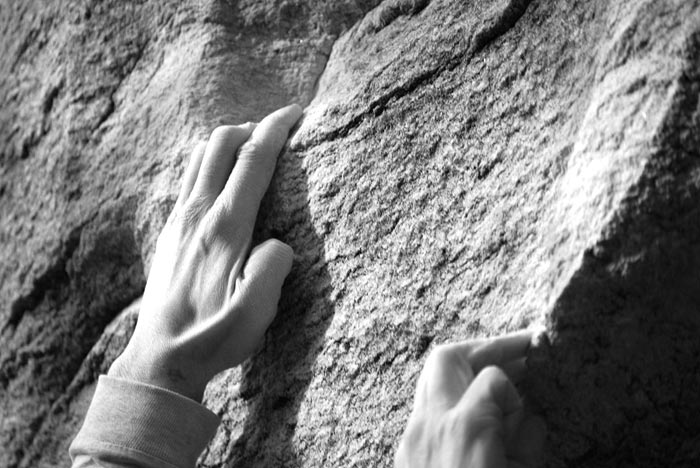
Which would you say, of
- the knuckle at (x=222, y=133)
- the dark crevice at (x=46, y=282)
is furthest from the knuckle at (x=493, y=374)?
the dark crevice at (x=46, y=282)

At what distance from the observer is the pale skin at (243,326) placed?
919mm

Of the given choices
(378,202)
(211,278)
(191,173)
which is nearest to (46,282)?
(191,173)

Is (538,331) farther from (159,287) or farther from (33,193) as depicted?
(33,193)

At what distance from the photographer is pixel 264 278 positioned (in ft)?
4.00

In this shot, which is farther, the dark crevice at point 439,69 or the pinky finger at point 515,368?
the dark crevice at point 439,69

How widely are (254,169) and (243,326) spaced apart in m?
0.23

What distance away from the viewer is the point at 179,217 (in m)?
1.30

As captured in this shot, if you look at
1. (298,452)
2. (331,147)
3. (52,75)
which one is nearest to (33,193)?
(52,75)

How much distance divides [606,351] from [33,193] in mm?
1095

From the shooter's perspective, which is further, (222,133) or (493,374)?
(222,133)

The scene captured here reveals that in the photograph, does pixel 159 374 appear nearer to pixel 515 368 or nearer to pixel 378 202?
pixel 378 202

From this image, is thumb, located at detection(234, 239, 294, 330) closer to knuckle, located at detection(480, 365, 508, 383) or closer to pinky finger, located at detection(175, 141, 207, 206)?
pinky finger, located at detection(175, 141, 207, 206)

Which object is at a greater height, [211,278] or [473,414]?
[211,278]

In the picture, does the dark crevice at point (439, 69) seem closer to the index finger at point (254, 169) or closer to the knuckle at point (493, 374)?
the index finger at point (254, 169)
